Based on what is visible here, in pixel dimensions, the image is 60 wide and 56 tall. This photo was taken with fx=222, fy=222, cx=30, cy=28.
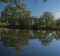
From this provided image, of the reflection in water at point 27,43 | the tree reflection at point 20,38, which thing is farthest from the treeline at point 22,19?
the reflection in water at point 27,43

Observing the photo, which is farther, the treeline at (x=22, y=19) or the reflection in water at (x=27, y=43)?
the treeline at (x=22, y=19)

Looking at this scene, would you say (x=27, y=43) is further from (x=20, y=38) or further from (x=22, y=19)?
(x=22, y=19)

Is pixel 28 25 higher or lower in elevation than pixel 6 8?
lower

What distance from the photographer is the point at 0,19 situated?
46.9 m

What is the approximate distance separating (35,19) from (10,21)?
5.05 m

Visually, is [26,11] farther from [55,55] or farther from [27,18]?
[55,55]

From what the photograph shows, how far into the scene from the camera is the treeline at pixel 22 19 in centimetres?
3700

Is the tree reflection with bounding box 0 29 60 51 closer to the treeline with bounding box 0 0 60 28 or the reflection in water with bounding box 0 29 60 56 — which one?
the reflection in water with bounding box 0 29 60 56

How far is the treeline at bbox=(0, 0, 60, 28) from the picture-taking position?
3700 cm

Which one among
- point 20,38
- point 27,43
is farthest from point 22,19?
point 27,43

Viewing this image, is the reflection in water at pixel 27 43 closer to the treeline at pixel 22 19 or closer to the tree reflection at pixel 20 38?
the tree reflection at pixel 20 38

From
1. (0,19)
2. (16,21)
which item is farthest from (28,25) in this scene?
(0,19)

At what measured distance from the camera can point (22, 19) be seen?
3903 centimetres

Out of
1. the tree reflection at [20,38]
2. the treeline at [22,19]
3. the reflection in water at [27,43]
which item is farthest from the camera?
the treeline at [22,19]
